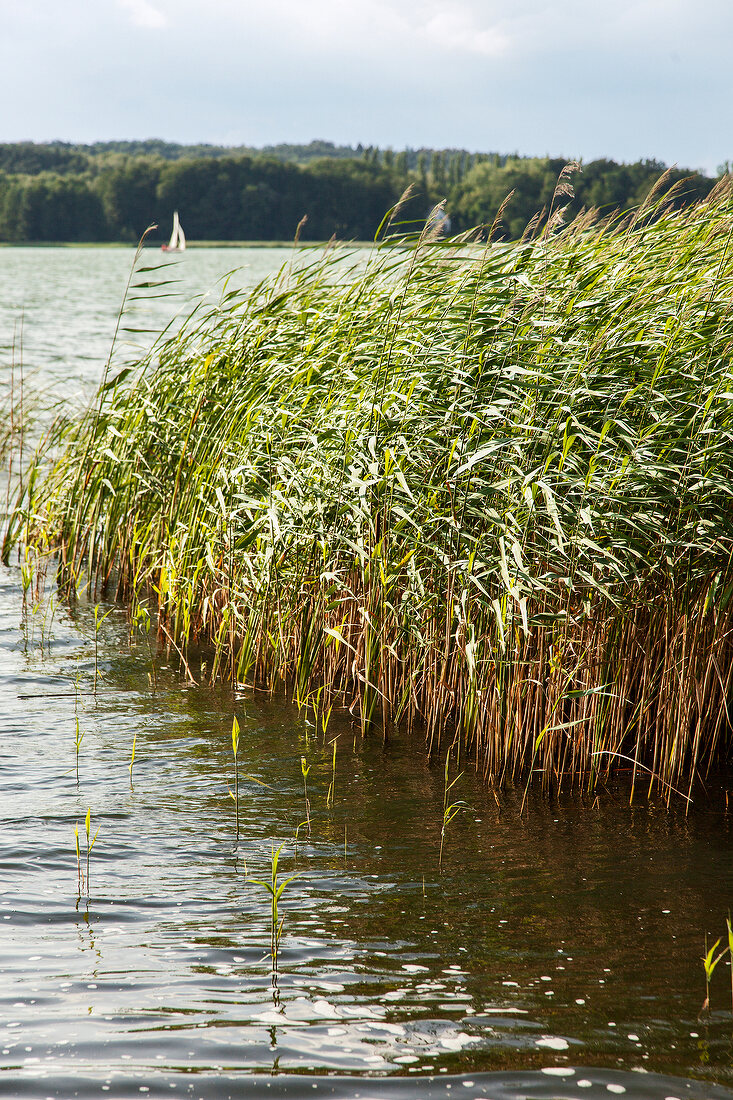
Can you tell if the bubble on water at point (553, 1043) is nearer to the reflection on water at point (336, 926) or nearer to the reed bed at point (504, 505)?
the reflection on water at point (336, 926)

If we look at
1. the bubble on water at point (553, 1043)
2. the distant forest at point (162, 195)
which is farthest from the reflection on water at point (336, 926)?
the distant forest at point (162, 195)

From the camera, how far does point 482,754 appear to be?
591cm

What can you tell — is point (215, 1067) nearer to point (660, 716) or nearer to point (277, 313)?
point (660, 716)

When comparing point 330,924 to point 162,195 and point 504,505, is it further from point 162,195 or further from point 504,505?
point 162,195

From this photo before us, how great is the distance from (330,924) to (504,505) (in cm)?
261

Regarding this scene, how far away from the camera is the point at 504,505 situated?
553 cm

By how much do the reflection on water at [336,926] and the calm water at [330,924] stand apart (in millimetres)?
11

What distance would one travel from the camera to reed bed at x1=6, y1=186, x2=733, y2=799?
5.33m

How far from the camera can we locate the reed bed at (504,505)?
17.5ft

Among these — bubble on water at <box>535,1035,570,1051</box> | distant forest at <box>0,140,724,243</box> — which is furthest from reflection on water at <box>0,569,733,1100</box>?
distant forest at <box>0,140,724,243</box>

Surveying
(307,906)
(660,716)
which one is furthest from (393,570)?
(307,906)

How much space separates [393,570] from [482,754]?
1.32 m

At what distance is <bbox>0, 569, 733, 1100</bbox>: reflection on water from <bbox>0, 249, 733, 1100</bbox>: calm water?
0.01m

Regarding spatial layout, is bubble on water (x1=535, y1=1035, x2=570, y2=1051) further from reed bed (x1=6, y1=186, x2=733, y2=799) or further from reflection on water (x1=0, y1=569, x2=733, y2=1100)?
reed bed (x1=6, y1=186, x2=733, y2=799)
